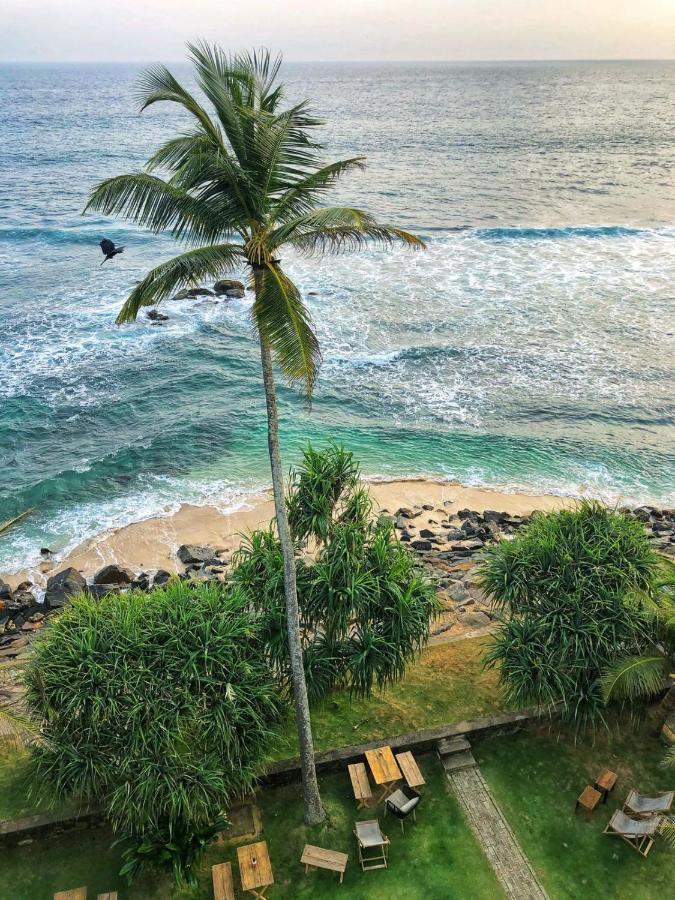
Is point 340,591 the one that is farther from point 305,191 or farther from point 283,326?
point 305,191

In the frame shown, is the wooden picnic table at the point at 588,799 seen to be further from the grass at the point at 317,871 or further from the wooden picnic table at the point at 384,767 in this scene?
the wooden picnic table at the point at 384,767

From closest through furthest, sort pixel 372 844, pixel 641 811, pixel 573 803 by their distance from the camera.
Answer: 1. pixel 372 844
2. pixel 641 811
3. pixel 573 803

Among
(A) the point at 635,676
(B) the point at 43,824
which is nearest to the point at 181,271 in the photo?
(B) the point at 43,824

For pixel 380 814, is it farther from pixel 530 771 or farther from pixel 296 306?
pixel 296 306

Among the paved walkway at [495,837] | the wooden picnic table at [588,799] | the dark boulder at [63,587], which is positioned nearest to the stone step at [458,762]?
the paved walkway at [495,837]

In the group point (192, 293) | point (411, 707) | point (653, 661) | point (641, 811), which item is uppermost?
point (653, 661)

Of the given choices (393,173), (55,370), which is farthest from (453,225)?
(55,370)

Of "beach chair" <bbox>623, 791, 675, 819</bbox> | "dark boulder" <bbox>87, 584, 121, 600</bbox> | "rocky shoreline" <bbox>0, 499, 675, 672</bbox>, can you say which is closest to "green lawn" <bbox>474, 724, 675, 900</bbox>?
"beach chair" <bbox>623, 791, 675, 819</bbox>
